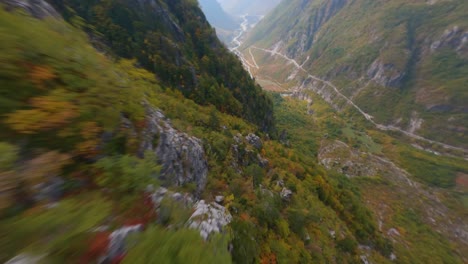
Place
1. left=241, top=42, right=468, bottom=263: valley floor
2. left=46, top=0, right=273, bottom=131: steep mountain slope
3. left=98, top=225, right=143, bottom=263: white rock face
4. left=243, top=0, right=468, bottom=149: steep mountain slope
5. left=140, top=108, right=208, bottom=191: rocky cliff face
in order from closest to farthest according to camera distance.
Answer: left=98, top=225, right=143, bottom=263: white rock face < left=140, top=108, right=208, bottom=191: rocky cliff face < left=46, top=0, right=273, bottom=131: steep mountain slope < left=241, top=42, right=468, bottom=263: valley floor < left=243, top=0, right=468, bottom=149: steep mountain slope

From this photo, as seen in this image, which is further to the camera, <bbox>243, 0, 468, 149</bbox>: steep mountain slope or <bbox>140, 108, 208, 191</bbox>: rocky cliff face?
<bbox>243, 0, 468, 149</bbox>: steep mountain slope

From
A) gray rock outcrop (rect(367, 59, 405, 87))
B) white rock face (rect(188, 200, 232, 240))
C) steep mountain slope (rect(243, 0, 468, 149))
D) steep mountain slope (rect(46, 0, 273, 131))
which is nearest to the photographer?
white rock face (rect(188, 200, 232, 240))

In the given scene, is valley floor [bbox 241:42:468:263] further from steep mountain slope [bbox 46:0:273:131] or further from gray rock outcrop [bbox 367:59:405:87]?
steep mountain slope [bbox 46:0:273:131]

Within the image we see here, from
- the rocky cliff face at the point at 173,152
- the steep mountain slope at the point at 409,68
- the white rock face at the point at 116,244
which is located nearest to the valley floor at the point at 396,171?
the steep mountain slope at the point at 409,68

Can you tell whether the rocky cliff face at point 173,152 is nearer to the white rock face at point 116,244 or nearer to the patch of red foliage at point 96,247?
the white rock face at point 116,244

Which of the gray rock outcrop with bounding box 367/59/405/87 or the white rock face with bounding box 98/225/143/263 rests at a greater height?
the gray rock outcrop with bounding box 367/59/405/87

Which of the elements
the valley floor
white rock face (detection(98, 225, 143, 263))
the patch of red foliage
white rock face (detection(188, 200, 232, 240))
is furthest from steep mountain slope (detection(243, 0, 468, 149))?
the patch of red foliage

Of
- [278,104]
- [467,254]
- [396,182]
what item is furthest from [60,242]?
[278,104]

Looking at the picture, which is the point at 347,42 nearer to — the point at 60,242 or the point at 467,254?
the point at 467,254
